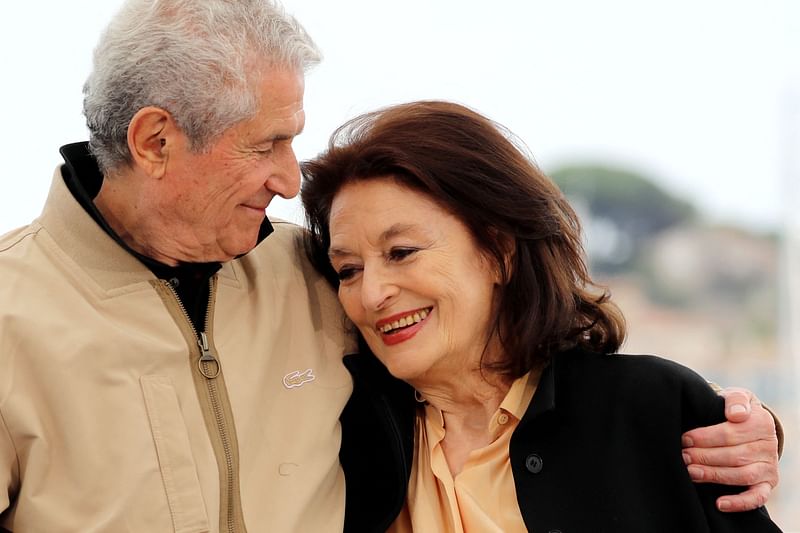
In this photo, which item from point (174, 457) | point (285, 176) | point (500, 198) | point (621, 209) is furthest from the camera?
point (621, 209)

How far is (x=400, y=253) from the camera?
2363mm

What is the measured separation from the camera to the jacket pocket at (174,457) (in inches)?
81.0

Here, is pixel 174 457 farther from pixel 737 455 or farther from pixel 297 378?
pixel 737 455

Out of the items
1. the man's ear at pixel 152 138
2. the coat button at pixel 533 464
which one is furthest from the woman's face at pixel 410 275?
the man's ear at pixel 152 138

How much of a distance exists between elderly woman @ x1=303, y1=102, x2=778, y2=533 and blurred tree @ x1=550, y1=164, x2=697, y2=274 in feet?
47.3

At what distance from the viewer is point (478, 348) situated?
2455mm

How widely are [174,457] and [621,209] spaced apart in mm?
16572

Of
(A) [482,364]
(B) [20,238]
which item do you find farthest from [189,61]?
(A) [482,364]

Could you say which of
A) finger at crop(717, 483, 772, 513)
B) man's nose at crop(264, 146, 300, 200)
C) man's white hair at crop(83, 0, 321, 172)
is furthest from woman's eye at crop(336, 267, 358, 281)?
finger at crop(717, 483, 772, 513)

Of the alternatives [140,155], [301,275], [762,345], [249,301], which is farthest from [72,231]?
[762,345]

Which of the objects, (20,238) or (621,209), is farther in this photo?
(621,209)

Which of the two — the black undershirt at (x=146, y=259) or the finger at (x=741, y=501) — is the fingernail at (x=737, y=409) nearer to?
the finger at (x=741, y=501)

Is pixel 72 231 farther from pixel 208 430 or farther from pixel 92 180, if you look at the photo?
pixel 208 430

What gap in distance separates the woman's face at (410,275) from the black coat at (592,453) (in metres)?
0.16
